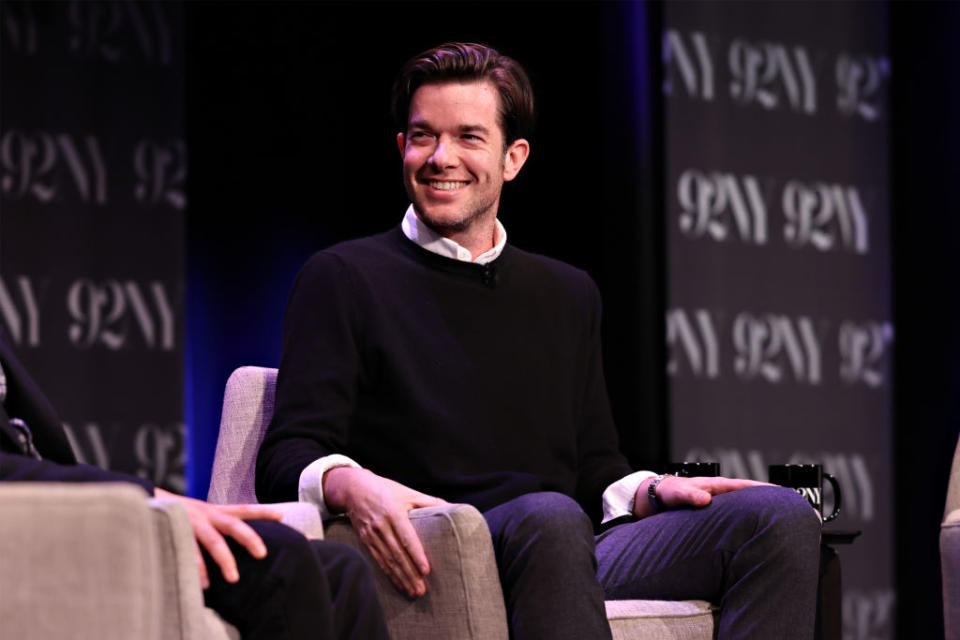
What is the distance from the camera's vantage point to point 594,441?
2492mm

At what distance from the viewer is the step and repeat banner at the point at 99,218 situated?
4.55 metres

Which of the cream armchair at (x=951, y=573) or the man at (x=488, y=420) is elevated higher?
the man at (x=488, y=420)

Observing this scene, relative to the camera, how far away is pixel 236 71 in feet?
16.1

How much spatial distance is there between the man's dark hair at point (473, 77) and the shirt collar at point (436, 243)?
0.18m

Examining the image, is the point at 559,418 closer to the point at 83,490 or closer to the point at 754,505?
the point at 754,505

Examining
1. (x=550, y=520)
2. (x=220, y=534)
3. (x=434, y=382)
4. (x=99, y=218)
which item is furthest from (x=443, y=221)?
(x=99, y=218)

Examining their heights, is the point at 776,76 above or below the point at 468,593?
above

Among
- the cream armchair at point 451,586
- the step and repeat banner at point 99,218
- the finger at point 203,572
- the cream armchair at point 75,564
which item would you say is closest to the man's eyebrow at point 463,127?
the cream armchair at point 451,586

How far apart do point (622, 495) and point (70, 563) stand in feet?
4.18

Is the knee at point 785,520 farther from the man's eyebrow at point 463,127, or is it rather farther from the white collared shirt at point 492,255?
the man's eyebrow at point 463,127

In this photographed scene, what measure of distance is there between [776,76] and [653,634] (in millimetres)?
3303

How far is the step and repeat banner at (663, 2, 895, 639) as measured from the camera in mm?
4758

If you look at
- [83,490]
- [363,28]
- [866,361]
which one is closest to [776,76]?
[866,361]

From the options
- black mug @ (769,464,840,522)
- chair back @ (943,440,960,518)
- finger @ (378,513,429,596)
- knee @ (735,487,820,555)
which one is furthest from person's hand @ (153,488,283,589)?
chair back @ (943,440,960,518)
